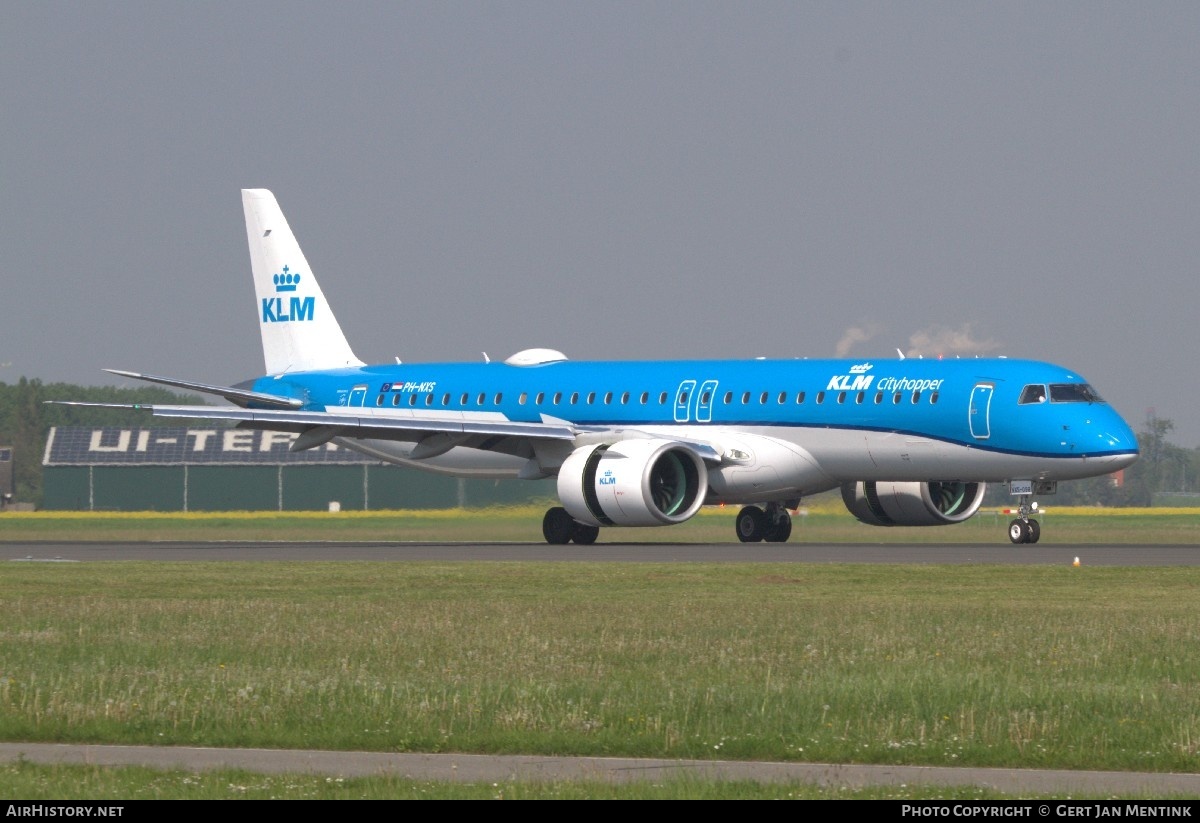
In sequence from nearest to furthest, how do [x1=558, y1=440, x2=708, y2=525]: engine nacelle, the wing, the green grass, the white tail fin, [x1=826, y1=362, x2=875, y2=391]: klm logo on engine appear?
the green grass → [x1=558, y1=440, x2=708, y2=525]: engine nacelle → [x1=826, y1=362, x2=875, y2=391]: klm logo on engine → the wing → the white tail fin

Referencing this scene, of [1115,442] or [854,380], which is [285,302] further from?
[1115,442]

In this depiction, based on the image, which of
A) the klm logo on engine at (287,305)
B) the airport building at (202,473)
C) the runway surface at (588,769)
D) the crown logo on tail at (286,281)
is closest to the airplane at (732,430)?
the klm logo on engine at (287,305)

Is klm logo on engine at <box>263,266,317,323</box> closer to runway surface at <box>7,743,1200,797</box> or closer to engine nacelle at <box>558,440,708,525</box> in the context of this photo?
engine nacelle at <box>558,440,708,525</box>

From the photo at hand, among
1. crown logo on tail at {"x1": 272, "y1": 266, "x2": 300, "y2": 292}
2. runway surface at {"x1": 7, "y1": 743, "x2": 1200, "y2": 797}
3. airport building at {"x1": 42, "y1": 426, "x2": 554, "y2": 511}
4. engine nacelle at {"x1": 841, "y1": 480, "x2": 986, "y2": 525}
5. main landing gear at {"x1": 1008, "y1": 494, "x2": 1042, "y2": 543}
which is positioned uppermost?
crown logo on tail at {"x1": 272, "y1": 266, "x2": 300, "y2": 292}

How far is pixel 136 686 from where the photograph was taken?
1811cm

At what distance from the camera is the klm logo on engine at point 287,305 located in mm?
58438

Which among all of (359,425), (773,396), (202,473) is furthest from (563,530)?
(202,473)

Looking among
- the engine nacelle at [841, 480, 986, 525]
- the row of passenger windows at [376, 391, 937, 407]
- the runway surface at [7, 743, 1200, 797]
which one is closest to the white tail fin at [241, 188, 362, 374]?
the row of passenger windows at [376, 391, 937, 407]

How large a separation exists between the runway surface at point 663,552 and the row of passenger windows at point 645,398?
3397 millimetres

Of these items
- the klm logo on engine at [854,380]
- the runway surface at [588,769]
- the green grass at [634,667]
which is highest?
the klm logo on engine at [854,380]

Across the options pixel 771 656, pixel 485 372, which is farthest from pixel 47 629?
pixel 485 372

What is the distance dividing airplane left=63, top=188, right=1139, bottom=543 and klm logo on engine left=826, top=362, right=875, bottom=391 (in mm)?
44

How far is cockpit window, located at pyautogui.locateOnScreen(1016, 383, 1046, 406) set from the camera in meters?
42.4

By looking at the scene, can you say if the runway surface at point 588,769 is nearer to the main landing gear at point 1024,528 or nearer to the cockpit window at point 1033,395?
the cockpit window at point 1033,395
